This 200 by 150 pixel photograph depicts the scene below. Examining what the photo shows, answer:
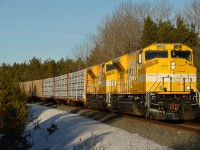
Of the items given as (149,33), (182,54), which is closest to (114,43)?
(149,33)

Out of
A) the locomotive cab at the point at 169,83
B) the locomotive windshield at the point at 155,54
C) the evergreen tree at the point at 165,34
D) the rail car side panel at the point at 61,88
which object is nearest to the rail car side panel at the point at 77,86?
the rail car side panel at the point at 61,88

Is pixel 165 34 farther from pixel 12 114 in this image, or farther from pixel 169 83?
Answer: pixel 12 114

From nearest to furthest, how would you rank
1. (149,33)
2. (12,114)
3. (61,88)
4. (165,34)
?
1. (12,114)
2. (61,88)
3. (165,34)
4. (149,33)

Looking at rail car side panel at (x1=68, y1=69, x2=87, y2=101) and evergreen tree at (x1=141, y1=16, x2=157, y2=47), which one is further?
evergreen tree at (x1=141, y1=16, x2=157, y2=47)

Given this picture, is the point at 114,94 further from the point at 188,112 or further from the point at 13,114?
the point at 13,114

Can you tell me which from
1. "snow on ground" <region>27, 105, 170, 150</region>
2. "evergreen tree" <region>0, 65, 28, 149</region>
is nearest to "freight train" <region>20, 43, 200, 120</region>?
"evergreen tree" <region>0, 65, 28, 149</region>

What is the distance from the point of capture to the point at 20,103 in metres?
16.7

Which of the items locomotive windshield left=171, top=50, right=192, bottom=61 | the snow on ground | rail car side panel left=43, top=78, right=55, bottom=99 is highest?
locomotive windshield left=171, top=50, right=192, bottom=61

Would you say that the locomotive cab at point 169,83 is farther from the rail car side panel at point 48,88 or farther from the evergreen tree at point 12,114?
the rail car side panel at point 48,88

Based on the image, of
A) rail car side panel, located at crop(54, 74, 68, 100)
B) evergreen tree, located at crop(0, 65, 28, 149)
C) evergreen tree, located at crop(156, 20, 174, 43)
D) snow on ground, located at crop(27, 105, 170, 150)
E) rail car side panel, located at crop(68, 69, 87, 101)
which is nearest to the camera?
snow on ground, located at crop(27, 105, 170, 150)

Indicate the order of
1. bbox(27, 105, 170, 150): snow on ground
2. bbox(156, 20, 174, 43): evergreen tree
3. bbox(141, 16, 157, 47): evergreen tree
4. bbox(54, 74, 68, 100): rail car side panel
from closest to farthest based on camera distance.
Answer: bbox(27, 105, 170, 150): snow on ground < bbox(54, 74, 68, 100): rail car side panel < bbox(156, 20, 174, 43): evergreen tree < bbox(141, 16, 157, 47): evergreen tree

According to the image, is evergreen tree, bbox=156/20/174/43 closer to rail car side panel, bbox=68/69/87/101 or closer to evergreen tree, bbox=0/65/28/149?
rail car side panel, bbox=68/69/87/101

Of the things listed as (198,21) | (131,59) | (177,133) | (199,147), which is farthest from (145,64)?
(198,21)

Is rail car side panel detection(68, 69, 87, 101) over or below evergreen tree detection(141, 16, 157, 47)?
below
